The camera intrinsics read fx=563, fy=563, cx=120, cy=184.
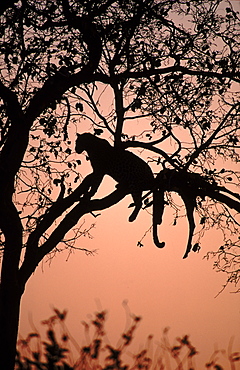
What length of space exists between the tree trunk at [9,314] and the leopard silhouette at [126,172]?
54.8 inches

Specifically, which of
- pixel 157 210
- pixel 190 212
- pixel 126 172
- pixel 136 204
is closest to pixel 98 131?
pixel 126 172

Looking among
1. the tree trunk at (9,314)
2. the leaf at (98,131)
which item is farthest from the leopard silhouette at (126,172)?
the tree trunk at (9,314)

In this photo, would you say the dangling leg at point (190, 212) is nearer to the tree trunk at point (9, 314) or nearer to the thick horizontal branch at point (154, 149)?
the thick horizontal branch at point (154, 149)

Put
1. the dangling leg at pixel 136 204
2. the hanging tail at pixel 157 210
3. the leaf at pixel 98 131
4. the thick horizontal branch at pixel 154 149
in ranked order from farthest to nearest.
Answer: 1. the leaf at pixel 98 131
2. the dangling leg at pixel 136 204
3. the hanging tail at pixel 157 210
4. the thick horizontal branch at pixel 154 149

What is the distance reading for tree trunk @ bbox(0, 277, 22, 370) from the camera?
6087 millimetres

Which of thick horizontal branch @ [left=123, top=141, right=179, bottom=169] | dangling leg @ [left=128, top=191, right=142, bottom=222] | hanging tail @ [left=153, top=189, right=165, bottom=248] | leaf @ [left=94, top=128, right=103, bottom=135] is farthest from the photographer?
leaf @ [left=94, top=128, right=103, bottom=135]

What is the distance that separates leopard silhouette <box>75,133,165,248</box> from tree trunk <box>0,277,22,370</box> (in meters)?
1.39

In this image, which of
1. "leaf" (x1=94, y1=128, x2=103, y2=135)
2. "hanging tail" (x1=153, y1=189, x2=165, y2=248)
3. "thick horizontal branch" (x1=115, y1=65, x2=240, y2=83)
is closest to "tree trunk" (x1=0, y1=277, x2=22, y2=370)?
"hanging tail" (x1=153, y1=189, x2=165, y2=248)

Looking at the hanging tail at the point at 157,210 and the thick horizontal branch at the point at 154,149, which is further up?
the thick horizontal branch at the point at 154,149

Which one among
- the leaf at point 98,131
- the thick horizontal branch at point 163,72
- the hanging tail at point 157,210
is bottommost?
the hanging tail at point 157,210

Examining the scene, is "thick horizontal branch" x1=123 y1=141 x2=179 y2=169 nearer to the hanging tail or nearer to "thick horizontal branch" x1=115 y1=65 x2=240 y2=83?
the hanging tail

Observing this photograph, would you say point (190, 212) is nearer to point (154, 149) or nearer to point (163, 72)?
point (154, 149)

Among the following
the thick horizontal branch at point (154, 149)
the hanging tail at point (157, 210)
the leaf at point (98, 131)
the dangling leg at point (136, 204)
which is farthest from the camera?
the leaf at point (98, 131)

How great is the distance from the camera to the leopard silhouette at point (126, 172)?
6023 millimetres
